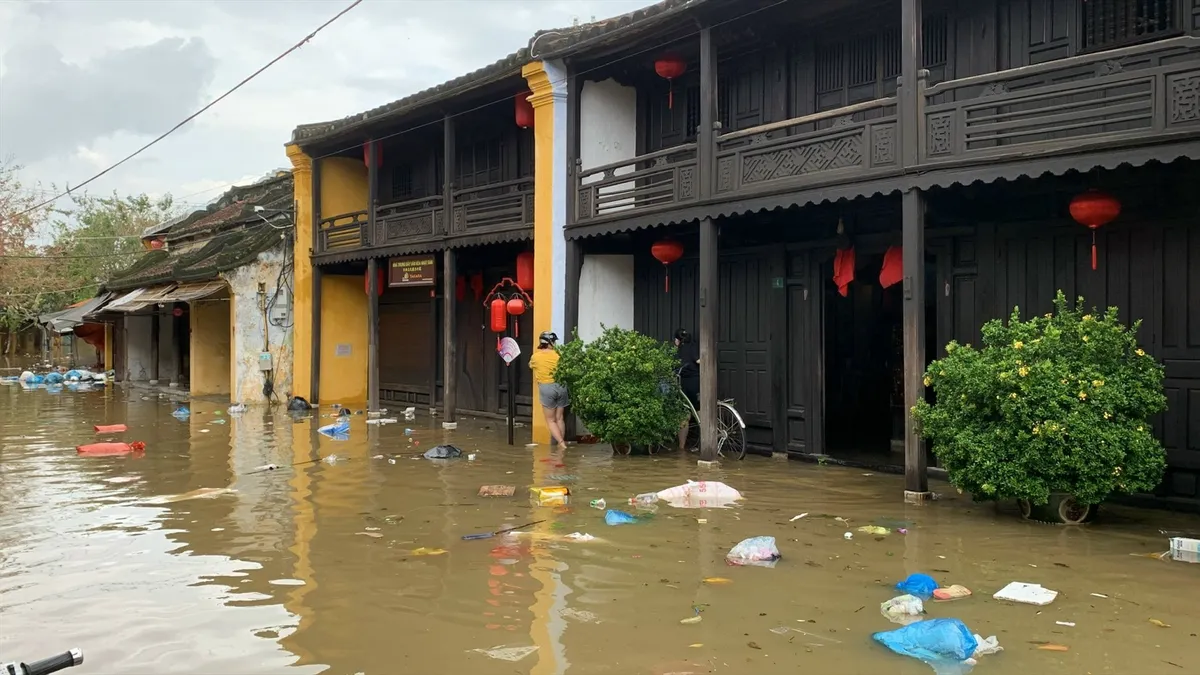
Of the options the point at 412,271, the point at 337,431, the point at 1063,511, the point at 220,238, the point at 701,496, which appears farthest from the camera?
the point at 220,238

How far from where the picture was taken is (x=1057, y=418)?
23.8 feet

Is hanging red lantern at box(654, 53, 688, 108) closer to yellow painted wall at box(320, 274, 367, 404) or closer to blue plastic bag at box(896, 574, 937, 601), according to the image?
blue plastic bag at box(896, 574, 937, 601)

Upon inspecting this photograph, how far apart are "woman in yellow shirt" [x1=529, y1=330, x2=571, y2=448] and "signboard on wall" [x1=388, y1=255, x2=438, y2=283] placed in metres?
4.66

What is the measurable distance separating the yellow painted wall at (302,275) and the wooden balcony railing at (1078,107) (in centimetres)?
1549

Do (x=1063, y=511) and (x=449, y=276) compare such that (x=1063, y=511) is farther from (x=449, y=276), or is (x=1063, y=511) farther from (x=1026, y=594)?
(x=449, y=276)

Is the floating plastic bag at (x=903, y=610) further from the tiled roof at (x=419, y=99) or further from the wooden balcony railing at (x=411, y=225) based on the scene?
the wooden balcony railing at (x=411, y=225)

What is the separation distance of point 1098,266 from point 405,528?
7.06 meters

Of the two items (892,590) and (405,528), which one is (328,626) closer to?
(405,528)

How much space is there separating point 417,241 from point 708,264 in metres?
7.74

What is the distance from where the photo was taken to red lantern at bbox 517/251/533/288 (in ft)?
49.8

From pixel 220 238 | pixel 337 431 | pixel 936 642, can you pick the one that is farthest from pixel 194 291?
pixel 936 642

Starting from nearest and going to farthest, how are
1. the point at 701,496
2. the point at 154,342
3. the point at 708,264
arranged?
the point at 701,496 → the point at 708,264 → the point at 154,342

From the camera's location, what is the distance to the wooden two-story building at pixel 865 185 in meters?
8.30

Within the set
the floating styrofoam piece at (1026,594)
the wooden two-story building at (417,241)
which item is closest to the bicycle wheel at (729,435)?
the wooden two-story building at (417,241)
